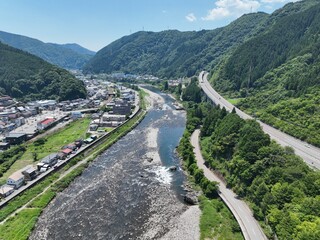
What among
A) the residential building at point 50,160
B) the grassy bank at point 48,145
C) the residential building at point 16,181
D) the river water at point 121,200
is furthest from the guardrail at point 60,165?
the grassy bank at point 48,145

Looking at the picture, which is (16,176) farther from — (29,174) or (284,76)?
(284,76)

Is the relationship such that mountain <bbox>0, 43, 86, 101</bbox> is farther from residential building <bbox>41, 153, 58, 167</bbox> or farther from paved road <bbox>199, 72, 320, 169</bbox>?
paved road <bbox>199, 72, 320, 169</bbox>

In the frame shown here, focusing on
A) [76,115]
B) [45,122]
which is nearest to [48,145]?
[45,122]

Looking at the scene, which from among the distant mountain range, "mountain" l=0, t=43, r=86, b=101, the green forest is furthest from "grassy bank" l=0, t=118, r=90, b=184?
the distant mountain range

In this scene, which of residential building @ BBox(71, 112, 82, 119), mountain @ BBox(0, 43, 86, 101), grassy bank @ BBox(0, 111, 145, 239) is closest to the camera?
grassy bank @ BBox(0, 111, 145, 239)

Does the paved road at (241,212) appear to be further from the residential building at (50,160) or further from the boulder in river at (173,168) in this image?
the residential building at (50,160)

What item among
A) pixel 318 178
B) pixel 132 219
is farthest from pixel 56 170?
pixel 318 178

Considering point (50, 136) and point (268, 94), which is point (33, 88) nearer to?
point (50, 136)
